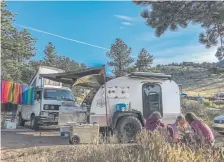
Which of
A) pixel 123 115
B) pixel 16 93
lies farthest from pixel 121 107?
pixel 16 93

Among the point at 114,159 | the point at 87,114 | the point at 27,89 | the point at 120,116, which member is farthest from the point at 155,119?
the point at 27,89

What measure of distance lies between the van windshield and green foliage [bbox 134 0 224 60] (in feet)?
22.8

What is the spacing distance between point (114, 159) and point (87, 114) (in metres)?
5.41

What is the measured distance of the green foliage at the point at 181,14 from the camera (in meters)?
8.64

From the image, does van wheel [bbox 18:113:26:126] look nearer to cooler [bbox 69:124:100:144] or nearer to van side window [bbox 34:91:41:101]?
van side window [bbox 34:91:41:101]

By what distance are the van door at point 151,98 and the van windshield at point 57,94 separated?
15.9 ft

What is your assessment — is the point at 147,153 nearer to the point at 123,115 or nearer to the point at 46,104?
the point at 123,115

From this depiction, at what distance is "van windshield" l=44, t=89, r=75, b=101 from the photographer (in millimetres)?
14890

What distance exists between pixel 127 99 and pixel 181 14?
3484 mm

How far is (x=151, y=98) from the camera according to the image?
452 inches

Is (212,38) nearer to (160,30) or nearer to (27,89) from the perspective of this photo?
(160,30)

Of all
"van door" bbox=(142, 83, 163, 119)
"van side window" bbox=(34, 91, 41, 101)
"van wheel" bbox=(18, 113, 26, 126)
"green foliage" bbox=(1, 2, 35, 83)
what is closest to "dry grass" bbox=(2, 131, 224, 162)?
"van door" bbox=(142, 83, 163, 119)

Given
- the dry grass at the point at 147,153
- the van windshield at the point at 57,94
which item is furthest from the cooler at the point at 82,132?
the van windshield at the point at 57,94

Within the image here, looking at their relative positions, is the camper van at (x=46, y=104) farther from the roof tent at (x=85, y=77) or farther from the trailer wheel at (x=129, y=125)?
the trailer wheel at (x=129, y=125)
